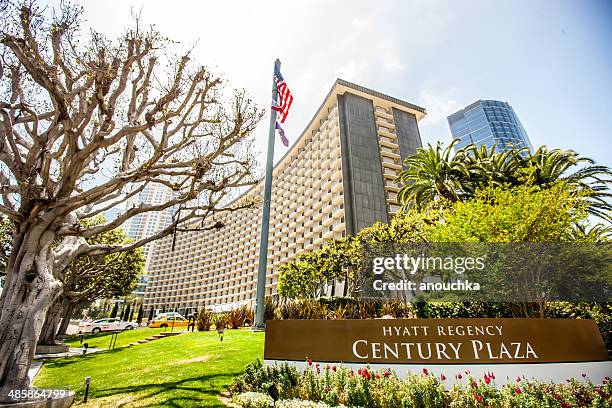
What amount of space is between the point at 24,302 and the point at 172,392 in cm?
446

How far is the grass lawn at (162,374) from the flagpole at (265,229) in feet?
4.87

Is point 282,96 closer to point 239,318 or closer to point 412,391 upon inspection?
point 412,391

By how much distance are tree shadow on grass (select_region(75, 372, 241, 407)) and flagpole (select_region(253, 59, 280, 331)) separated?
3139 mm

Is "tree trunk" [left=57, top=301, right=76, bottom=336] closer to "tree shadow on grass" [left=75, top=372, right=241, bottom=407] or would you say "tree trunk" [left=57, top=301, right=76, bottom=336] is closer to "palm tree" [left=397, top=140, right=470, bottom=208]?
"tree shadow on grass" [left=75, top=372, right=241, bottom=407]

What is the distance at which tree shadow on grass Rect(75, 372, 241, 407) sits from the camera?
688cm

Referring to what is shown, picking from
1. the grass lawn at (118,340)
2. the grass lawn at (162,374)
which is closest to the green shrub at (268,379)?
the grass lawn at (162,374)

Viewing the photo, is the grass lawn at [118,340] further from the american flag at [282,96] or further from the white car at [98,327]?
A: the american flag at [282,96]

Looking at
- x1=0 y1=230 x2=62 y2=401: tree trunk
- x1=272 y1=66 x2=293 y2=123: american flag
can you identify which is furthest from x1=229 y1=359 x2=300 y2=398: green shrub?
x1=272 y1=66 x2=293 y2=123: american flag

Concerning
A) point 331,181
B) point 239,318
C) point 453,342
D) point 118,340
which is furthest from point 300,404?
point 331,181

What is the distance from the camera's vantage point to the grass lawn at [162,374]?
7242 millimetres

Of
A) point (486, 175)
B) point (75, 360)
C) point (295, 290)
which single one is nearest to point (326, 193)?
point (295, 290)

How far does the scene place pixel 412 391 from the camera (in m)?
6.23

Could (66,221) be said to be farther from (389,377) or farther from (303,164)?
(303,164)

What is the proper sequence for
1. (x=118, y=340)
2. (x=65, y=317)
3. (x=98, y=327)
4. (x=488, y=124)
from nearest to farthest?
1. (x=118, y=340)
2. (x=65, y=317)
3. (x=98, y=327)
4. (x=488, y=124)
